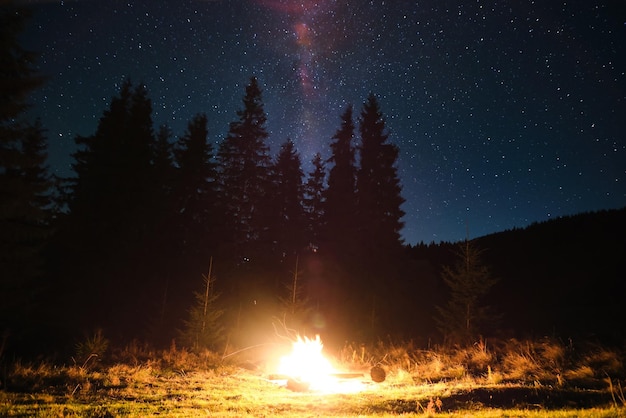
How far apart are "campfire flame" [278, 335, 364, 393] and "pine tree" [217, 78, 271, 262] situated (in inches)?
672

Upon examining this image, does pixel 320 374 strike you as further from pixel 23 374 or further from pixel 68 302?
pixel 68 302

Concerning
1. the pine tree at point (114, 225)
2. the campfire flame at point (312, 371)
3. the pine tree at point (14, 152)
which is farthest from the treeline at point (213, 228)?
the campfire flame at point (312, 371)

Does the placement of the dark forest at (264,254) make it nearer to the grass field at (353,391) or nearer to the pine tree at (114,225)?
the pine tree at (114,225)

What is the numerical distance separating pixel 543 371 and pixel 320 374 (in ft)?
18.2

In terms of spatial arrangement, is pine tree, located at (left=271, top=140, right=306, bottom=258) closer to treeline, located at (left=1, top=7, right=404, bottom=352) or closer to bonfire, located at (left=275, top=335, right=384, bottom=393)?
treeline, located at (left=1, top=7, right=404, bottom=352)

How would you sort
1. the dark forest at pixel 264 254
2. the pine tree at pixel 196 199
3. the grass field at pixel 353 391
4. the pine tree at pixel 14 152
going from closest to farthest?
the grass field at pixel 353 391, the pine tree at pixel 14 152, the dark forest at pixel 264 254, the pine tree at pixel 196 199

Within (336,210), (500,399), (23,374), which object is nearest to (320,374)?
(500,399)

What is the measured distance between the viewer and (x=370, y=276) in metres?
32.4

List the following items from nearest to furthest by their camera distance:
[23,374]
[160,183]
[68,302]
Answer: [23,374] → [68,302] → [160,183]

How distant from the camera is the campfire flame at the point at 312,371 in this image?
9.88 metres

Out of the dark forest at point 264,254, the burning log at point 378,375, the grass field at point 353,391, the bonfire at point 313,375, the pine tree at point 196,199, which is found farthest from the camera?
the pine tree at point 196,199

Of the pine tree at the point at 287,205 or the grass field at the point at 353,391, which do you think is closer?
the grass field at the point at 353,391

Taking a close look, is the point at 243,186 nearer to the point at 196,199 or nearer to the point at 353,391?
Result: the point at 196,199

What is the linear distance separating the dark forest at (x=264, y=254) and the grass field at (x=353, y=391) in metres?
9.76
